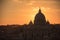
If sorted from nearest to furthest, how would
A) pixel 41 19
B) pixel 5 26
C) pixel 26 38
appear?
pixel 26 38 < pixel 5 26 < pixel 41 19

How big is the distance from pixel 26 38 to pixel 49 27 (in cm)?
571

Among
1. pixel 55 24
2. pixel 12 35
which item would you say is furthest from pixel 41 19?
pixel 12 35

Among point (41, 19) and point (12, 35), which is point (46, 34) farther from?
point (41, 19)

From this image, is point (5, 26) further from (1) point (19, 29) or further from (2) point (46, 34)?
(2) point (46, 34)

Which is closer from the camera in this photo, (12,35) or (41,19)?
(12,35)

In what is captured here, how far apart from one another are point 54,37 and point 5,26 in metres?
10.0

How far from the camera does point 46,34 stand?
3531 cm

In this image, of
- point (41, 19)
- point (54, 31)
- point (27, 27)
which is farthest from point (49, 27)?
point (41, 19)

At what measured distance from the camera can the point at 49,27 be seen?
36.5 meters

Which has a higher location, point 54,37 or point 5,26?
point 5,26

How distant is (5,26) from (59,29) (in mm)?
11076

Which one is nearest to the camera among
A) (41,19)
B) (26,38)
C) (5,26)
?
(26,38)

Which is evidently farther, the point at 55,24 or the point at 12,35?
the point at 55,24

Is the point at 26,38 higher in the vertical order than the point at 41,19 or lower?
lower
